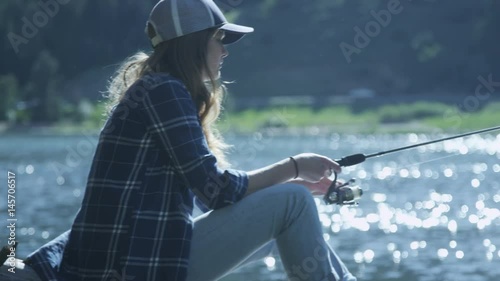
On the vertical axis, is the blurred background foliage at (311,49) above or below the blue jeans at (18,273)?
below

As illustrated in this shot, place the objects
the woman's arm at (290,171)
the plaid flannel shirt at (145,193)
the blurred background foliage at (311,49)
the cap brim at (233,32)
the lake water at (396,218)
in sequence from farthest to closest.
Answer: the blurred background foliage at (311,49) < the lake water at (396,218) < the cap brim at (233,32) < the woman's arm at (290,171) < the plaid flannel shirt at (145,193)

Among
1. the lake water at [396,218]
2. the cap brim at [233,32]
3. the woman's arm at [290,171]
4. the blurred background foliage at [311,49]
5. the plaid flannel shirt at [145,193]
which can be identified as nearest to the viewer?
the plaid flannel shirt at [145,193]

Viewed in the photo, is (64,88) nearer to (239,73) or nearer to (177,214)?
(239,73)

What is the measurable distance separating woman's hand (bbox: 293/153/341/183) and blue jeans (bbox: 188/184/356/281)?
17cm

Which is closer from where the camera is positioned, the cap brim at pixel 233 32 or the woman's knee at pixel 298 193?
the woman's knee at pixel 298 193

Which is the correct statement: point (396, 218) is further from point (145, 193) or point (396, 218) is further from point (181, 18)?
point (145, 193)

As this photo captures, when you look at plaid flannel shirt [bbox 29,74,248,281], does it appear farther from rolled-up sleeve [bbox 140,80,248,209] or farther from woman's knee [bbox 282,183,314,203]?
woman's knee [bbox 282,183,314,203]

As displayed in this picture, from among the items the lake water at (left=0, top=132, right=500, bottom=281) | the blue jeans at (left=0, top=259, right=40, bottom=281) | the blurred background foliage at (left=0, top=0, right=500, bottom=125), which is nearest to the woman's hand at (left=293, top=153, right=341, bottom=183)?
the blue jeans at (left=0, top=259, right=40, bottom=281)

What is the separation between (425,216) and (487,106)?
5301 cm

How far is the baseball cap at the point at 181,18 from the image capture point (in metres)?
4.14

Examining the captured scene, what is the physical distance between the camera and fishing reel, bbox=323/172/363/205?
4.40 meters

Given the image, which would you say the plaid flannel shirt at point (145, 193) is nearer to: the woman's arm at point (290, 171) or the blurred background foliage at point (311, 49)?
the woman's arm at point (290, 171)

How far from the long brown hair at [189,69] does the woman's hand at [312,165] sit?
0.28 m

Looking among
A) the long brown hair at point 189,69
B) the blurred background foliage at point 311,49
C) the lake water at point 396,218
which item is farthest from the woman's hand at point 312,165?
the blurred background foliage at point 311,49
